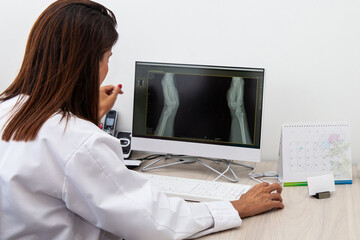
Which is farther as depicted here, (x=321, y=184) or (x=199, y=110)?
(x=199, y=110)

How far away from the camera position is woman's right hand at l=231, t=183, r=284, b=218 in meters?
1.39

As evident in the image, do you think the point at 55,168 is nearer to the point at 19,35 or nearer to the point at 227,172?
the point at 227,172

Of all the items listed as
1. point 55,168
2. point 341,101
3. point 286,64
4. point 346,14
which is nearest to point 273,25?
Result: point 286,64

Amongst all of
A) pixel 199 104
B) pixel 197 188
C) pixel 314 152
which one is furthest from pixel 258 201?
pixel 199 104

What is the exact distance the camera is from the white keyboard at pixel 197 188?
1541mm

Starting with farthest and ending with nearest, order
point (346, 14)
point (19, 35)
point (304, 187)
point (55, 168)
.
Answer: point (19, 35)
point (346, 14)
point (304, 187)
point (55, 168)

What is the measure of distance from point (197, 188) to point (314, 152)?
0.48 metres

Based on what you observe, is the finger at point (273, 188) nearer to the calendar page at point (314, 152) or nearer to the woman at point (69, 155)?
the calendar page at point (314, 152)

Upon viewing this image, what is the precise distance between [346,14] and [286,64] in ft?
1.01

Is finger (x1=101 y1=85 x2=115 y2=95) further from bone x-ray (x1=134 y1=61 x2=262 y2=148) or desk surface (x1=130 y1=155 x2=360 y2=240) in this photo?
desk surface (x1=130 y1=155 x2=360 y2=240)

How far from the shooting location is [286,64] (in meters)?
1.91

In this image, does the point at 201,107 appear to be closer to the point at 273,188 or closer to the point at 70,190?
the point at 273,188

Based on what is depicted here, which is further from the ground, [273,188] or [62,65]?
[62,65]

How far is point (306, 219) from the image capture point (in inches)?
55.1
